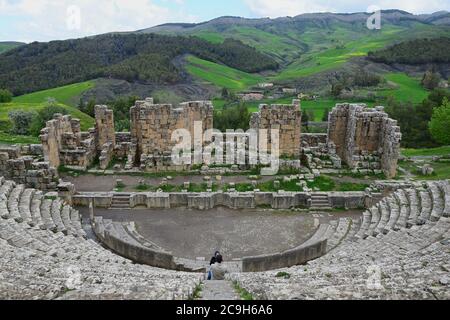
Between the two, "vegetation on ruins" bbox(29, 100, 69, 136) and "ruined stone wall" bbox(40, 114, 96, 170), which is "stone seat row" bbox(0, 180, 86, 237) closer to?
"ruined stone wall" bbox(40, 114, 96, 170)

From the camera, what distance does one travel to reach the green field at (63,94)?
77875 millimetres

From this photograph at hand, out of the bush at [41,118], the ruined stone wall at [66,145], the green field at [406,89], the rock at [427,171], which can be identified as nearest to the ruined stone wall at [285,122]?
the rock at [427,171]

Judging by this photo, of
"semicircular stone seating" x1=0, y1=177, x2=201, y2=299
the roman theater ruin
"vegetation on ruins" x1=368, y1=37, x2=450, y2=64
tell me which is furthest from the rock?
"vegetation on ruins" x1=368, y1=37, x2=450, y2=64

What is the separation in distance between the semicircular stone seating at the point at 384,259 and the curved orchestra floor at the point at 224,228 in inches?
65.1

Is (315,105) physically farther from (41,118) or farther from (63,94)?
(63,94)

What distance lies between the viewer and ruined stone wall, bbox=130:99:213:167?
90.0 ft

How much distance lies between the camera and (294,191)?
23766 millimetres

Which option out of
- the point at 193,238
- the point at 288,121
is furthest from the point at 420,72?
the point at 193,238

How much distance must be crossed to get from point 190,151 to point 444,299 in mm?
21230

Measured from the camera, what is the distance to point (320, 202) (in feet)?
75.4

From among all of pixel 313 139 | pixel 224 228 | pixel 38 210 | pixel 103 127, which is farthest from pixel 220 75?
pixel 38 210

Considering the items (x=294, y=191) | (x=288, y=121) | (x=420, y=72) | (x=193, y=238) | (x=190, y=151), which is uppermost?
(x=420, y=72)

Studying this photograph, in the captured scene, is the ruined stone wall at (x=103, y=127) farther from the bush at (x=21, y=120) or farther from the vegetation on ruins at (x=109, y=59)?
the vegetation on ruins at (x=109, y=59)
